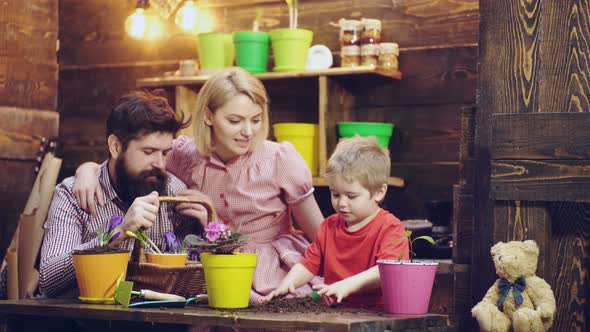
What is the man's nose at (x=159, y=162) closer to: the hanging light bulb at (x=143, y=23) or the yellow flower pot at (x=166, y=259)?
the yellow flower pot at (x=166, y=259)

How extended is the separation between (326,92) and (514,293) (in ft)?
6.52

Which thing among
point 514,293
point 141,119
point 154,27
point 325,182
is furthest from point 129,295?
point 154,27

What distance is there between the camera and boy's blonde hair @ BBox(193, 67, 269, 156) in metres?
3.04

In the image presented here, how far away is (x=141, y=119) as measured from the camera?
3045 mm

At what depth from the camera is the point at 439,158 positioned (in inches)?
171

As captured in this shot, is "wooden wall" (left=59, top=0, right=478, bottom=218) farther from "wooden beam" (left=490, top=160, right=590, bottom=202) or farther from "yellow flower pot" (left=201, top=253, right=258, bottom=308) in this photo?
"yellow flower pot" (left=201, top=253, right=258, bottom=308)

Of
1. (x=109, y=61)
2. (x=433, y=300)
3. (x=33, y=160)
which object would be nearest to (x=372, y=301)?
(x=433, y=300)

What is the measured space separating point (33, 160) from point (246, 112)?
6.95 ft

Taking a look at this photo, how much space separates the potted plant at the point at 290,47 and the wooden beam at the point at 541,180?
191 centimetres

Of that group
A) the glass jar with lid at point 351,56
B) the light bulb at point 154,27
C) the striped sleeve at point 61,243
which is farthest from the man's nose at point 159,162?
the light bulb at point 154,27

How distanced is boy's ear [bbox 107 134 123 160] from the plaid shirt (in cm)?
7

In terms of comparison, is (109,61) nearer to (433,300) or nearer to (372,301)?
(433,300)

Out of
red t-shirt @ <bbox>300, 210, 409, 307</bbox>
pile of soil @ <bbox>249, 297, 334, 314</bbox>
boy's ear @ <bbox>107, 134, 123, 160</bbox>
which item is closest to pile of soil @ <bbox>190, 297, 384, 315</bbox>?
pile of soil @ <bbox>249, 297, 334, 314</bbox>

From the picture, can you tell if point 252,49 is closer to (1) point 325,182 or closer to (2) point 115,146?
(1) point 325,182
